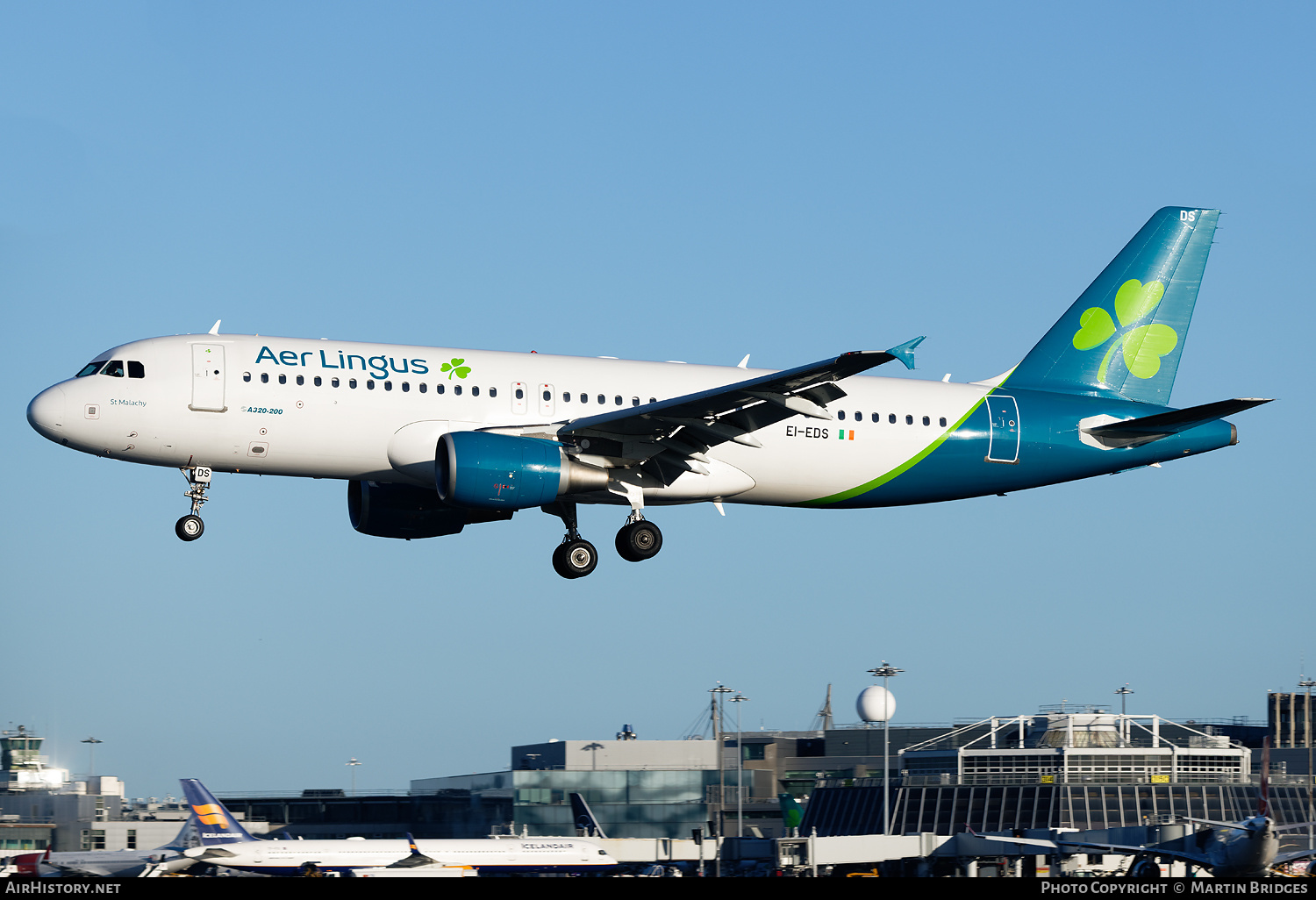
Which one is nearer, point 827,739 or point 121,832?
point 121,832

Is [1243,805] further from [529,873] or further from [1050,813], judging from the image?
[529,873]

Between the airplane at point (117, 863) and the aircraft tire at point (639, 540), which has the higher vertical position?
the aircraft tire at point (639, 540)

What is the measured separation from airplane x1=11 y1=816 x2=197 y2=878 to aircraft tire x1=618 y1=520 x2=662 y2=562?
16785 mm

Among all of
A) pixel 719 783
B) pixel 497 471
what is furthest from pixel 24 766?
pixel 497 471

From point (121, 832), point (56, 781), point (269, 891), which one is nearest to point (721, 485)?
point (269, 891)

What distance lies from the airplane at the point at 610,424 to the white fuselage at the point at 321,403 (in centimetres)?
4

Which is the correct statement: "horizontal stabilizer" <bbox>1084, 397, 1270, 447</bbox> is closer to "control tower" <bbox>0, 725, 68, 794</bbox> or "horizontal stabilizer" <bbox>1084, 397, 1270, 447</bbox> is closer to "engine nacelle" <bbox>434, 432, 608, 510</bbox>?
"engine nacelle" <bbox>434, 432, 608, 510</bbox>

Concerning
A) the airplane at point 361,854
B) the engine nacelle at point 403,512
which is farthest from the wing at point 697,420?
the airplane at point 361,854

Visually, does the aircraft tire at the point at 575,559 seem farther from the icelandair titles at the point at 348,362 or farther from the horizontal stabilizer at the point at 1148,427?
the horizontal stabilizer at the point at 1148,427

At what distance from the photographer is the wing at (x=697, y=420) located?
30.5 meters

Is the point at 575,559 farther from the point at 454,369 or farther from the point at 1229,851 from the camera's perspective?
the point at 1229,851

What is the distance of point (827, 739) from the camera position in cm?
8575

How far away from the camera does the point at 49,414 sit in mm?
31359

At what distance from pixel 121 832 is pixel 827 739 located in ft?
135
